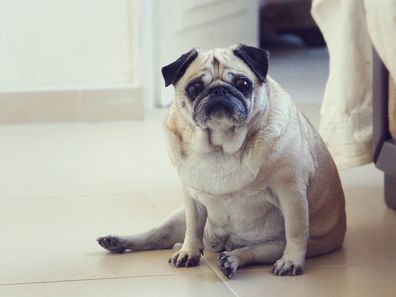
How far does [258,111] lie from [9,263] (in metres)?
0.60

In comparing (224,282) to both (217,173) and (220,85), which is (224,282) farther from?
(220,85)

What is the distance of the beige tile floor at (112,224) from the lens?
189cm

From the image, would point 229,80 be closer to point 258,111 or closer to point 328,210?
point 258,111

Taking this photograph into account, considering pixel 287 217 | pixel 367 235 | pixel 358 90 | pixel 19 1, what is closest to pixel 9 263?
pixel 287 217

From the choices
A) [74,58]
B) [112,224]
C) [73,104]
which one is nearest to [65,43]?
[74,58]

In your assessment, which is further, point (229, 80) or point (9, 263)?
point (9, 263)

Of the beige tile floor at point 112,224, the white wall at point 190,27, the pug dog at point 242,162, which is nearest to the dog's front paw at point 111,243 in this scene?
the beige tile floor at point 112,224

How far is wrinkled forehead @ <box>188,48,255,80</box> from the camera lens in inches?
74.1

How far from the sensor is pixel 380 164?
7.75 feet

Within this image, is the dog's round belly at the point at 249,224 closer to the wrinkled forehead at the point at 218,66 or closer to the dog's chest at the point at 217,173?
the dog's chest at the point at 217,173

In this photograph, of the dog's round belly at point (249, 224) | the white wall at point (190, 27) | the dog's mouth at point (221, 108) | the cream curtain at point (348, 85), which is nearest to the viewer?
the dog's mouth at point (221, 108)

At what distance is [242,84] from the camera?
188 cm

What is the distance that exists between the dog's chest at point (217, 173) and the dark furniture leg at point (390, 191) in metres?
0.65

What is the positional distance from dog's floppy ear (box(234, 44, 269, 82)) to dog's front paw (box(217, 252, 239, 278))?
34 cm
